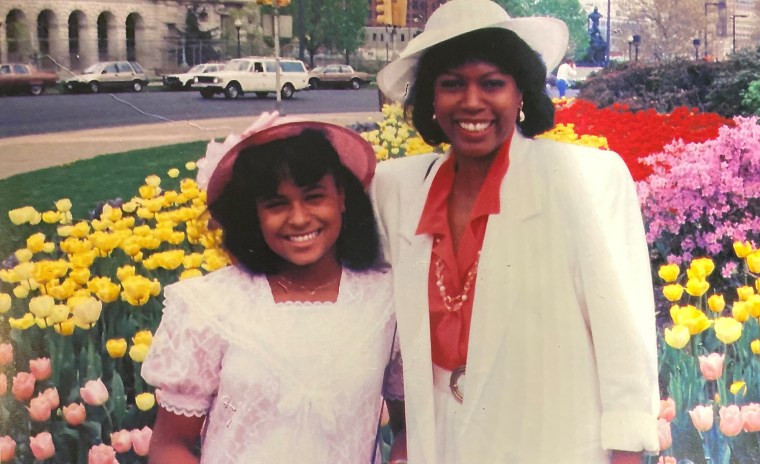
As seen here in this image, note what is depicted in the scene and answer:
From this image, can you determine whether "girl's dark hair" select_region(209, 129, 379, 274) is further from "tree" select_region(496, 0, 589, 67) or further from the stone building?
"tree" select_region(496, 0, 589, 67)

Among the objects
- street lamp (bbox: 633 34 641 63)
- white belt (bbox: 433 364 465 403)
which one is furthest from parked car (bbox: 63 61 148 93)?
street lamp (bbox: 633 34 641 63)

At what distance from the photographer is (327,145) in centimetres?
169

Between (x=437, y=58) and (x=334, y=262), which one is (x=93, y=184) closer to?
(x=334, y=262)

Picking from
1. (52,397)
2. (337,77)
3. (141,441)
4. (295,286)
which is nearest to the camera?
(295,286)

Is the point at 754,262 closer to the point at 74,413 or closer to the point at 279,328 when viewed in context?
the point at 279,328

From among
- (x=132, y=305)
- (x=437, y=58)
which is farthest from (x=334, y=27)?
(x=132, y=305)

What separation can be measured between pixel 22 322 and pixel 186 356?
0.78 meters

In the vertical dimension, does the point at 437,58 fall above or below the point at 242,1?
below

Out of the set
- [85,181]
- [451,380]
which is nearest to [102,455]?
[85,181]

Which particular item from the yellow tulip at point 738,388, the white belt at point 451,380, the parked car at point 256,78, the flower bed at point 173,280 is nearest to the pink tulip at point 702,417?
the flower bed at point 173,280

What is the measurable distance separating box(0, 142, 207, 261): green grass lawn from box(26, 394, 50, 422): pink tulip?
16.4 inches

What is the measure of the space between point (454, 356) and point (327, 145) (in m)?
0.50

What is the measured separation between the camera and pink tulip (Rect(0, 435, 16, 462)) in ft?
6.79

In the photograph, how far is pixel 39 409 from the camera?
6.69ft
